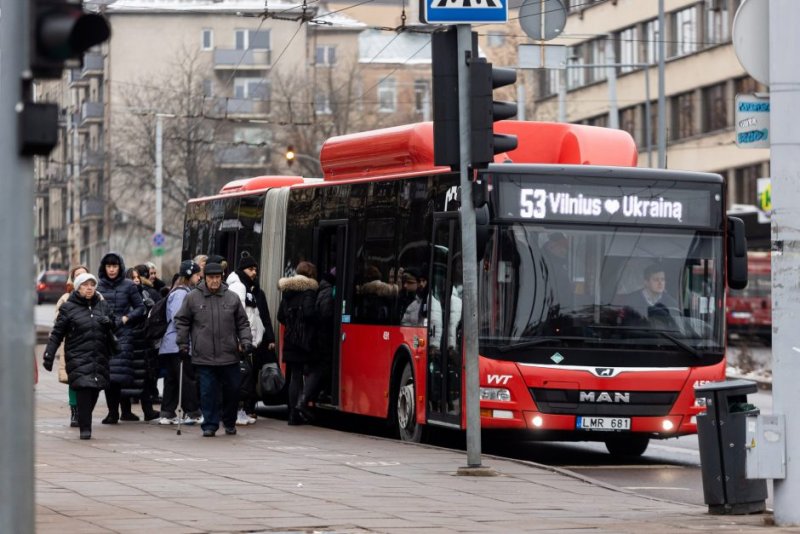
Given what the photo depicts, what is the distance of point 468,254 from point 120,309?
20.1 ft

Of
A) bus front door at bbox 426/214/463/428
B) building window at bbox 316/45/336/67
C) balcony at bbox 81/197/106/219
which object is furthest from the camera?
building window at bbox 316/45/336/67

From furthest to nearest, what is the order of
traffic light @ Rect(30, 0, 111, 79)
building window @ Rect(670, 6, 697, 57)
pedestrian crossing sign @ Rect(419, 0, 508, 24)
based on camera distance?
1. building window @ Rect(670, 6, 697, 57)
2. pedestrian crossing sign @ Rect(419, 0, 508, 24)
3. traffic light @ Rect(30, 0, 111, 79)

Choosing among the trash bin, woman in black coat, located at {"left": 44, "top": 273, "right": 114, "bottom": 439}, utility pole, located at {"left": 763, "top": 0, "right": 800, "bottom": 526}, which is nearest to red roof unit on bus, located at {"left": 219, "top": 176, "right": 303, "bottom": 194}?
woman in black coat, located at {"left": 44, "top": 273, "right": 114, "bottom": 439}

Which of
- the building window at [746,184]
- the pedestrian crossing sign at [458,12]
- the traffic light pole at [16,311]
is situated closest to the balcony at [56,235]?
the building window at [746,184]

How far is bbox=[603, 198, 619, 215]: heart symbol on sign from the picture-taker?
16.5 meters

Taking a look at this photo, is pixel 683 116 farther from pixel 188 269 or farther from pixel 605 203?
pixel 605 203

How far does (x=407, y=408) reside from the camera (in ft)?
58.4

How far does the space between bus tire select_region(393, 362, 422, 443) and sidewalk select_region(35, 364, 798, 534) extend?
0.29m

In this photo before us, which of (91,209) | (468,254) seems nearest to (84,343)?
(468,254)

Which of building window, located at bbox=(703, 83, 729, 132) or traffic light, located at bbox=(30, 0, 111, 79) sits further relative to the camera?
building window, located at bbox=(703, 83, 729, 132)

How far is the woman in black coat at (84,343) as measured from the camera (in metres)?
17.1

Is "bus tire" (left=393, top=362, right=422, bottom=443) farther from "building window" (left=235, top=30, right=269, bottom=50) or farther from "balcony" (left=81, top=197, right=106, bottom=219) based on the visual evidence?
"building window" (left=235, top=30, right=269, bottom=50)

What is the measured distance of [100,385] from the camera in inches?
675

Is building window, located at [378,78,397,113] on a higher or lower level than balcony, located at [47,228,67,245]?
higher
